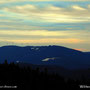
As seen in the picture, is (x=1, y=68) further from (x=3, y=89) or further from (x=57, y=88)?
(x=3, y=89)

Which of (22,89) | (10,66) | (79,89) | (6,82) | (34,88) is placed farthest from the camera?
(10,66)

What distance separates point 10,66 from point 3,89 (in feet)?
208

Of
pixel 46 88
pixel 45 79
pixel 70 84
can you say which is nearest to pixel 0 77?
pixel 46 88

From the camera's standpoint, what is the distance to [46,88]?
12600 centimetres

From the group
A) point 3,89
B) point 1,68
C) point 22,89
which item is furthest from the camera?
point 1,68

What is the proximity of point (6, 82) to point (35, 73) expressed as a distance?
176ft

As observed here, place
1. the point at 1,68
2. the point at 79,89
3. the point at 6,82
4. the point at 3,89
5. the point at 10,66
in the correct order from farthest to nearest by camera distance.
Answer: the point at 10,66, the point at 1,68, the point at 79,89, the point at 6,82, the point at 3,89

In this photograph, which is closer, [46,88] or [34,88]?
[34,88]

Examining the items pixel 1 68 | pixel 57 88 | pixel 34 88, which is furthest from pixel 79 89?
pixel 1 68

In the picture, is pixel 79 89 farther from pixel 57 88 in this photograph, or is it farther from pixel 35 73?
pixel 35 73

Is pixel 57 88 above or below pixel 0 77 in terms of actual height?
below

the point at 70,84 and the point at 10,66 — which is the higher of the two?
the point at 10,66

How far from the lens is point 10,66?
157625 millimetres

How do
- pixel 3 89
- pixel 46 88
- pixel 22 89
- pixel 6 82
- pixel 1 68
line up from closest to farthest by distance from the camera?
pixel 3 89 < pixel 22 89 < pixel 6 82 < pixel 46 88 < pixel 1 68
